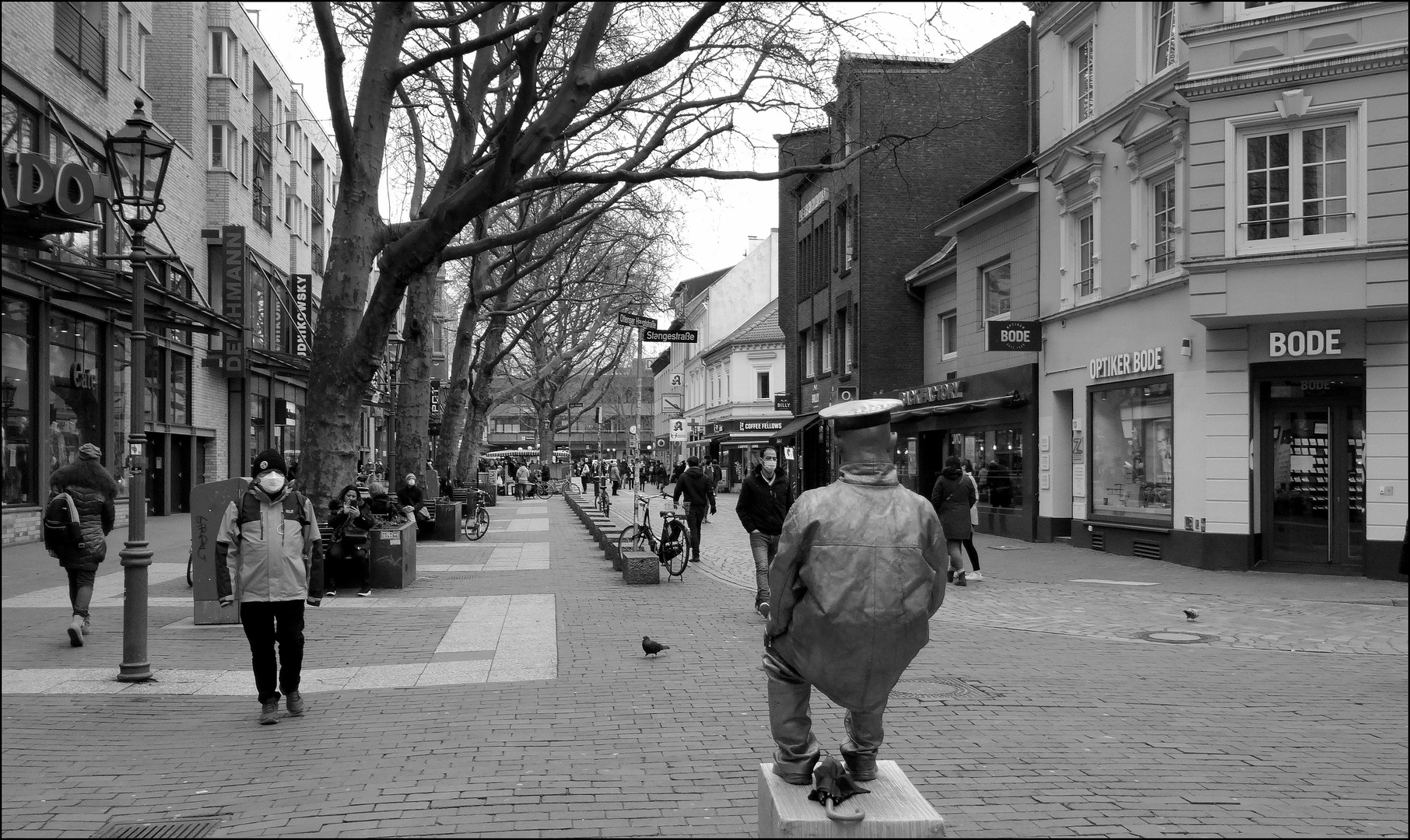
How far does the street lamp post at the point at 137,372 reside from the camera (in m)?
8.11

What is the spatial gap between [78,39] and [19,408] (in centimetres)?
1519

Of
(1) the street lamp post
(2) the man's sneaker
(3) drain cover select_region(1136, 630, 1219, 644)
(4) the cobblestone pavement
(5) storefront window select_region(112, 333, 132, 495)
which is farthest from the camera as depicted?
(5) storefront window select_region(112, 333, 132, 495)

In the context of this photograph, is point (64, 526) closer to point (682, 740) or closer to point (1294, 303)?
point (682, 740)

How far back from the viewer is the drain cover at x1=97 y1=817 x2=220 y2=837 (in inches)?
190

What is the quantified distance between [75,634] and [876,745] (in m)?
8.00

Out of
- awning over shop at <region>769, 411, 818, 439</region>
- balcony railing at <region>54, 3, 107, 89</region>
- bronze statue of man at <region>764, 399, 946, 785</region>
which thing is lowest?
bronze statue of man at <region>764, 399, 946, 785</region>

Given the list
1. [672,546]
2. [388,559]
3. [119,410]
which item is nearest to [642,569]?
[672,546]

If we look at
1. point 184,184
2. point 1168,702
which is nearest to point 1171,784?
point 1168,702

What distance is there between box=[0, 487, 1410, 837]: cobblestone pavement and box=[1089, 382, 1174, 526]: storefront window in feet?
21.5

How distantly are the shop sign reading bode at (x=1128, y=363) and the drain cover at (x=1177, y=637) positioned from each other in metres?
7.51

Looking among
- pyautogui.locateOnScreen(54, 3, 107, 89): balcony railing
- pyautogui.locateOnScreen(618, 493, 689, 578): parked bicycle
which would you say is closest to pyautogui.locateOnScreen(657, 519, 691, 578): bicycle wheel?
pyautogui.locateOnScreen(618, 493, 689, 578): parked bicycle

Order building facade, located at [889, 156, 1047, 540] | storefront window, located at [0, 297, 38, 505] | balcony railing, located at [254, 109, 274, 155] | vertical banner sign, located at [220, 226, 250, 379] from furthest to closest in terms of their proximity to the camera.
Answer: balcony railing, located at [254, 109, 274, 155] < vertical banner sign, located at [220, 226, 250, 379] < building facade, located at [889, 156, 1047, 540] < storefront window, located at [0, 297, 38, 505]

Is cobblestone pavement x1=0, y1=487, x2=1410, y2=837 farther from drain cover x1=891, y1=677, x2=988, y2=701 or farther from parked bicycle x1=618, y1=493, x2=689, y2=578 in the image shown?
parked bicycle x1=618, y1=493, x2=689, y2=578

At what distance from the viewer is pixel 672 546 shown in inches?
631
